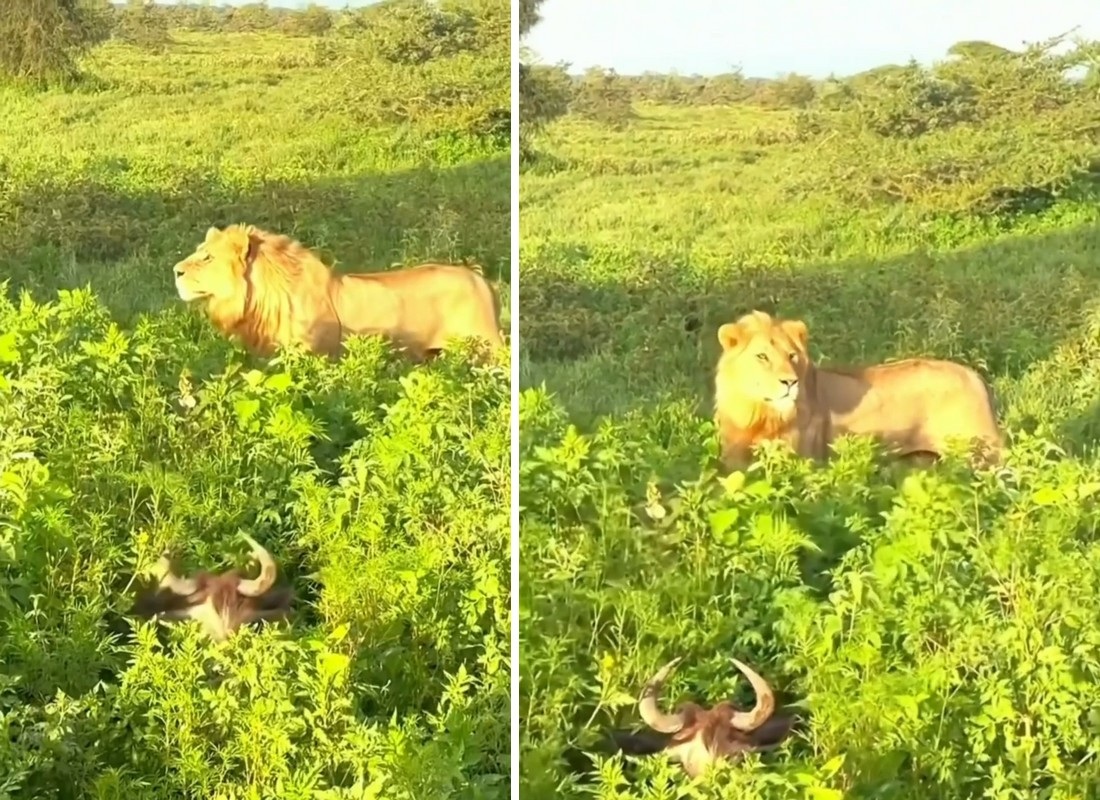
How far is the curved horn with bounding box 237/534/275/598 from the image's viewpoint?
2.00 m

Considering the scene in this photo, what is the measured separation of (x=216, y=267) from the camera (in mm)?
2029

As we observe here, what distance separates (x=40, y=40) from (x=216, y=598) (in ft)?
3.17

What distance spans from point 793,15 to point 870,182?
11.5 inches

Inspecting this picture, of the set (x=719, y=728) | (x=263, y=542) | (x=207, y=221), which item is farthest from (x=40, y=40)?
(x=719, y=728)

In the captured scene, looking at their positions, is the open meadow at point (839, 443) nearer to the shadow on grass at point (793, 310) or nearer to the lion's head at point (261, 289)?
the shadow on grass at point (793, 310)

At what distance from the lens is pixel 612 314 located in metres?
1.99

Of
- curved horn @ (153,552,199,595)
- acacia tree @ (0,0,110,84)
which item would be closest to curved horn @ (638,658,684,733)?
curved horn @ (153,552,199,595)

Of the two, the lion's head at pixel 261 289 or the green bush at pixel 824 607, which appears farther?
the lion's head at pixel 261 289

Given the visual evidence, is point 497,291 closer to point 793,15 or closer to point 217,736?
point 793,15

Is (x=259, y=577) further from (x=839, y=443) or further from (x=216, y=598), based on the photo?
(x=839, y=443)

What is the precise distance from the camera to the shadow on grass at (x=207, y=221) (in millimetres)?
2018

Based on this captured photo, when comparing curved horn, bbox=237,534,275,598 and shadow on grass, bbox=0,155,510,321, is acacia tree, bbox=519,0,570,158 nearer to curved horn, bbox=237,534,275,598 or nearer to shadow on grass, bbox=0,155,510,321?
shadow on grass, bbox=0,155,510,321

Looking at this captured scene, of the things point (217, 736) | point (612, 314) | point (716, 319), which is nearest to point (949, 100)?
point (716, 319)

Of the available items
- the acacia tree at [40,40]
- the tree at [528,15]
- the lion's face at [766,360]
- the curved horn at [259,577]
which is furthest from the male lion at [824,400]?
the acacia tree at [40,40]
